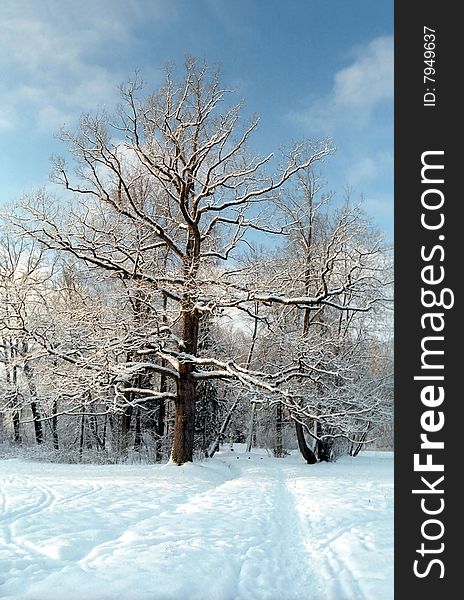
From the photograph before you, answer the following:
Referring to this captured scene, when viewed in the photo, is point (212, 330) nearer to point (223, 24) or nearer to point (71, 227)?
point (71, 227)

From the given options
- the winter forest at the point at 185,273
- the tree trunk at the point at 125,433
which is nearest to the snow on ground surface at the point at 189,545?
the winter forest at the point at 185,273

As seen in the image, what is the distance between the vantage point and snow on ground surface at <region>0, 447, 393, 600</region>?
94.4 inches

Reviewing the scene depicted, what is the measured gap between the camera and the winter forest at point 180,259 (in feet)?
25.1

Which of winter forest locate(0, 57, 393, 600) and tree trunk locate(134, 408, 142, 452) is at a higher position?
winter forest locate(0, 57, 393, 600)

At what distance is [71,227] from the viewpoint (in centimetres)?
777

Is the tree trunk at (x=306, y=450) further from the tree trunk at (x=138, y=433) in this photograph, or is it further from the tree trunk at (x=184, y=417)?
the tree trunk at (x=138, y=433)

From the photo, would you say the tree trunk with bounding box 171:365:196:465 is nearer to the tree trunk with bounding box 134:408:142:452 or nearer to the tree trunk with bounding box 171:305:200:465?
the tree trunk with bounding box 171:305:200:465

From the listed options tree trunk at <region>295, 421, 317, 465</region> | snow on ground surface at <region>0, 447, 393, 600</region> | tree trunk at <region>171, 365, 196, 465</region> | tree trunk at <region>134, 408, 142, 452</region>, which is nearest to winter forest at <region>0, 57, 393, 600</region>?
tree trunk at <region>171, 365, 196, 465</region>

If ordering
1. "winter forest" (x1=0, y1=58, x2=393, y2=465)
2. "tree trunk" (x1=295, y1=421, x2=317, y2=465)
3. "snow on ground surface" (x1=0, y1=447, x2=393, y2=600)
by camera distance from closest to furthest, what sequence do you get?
"snow on ground surface" (x1=0, y1=447, x2=393, y2=600), "winter forest" (x1=0, y1=58, x2=393, y2=465), "tree trunk" (x1=295, y1=421, x2=317, y2=465)

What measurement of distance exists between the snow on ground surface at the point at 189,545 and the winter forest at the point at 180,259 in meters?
2.87

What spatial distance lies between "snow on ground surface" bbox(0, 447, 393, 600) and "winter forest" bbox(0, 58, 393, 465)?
9.43 ft

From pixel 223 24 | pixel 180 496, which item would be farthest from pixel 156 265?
pixel 223 24

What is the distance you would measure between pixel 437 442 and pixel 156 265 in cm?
676

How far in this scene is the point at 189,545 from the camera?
9.99ft
